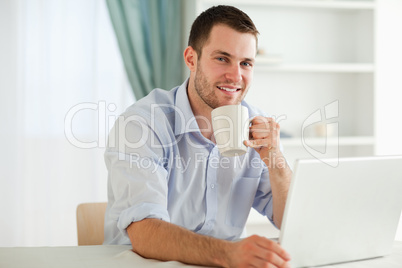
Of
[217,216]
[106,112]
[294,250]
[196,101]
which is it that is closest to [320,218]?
[294,250]

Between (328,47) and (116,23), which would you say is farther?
(328,47)

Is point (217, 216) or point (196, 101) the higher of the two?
point (196, 101)

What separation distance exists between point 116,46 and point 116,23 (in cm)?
15

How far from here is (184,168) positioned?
1.58 metres

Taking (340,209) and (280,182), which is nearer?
(340,209)

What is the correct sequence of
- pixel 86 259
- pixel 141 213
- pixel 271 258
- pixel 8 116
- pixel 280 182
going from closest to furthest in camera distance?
pixel 271 258 → pixel 86 259 → pixel 141 213 → pixel 280 182 → pixel 8 116

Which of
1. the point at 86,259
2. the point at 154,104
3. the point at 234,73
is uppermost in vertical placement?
the point at 234,73

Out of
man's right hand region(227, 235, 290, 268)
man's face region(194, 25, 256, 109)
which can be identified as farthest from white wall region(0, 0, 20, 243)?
man's right hand region(227, 235, 290, 268)

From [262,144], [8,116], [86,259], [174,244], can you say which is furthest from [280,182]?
[8,116]

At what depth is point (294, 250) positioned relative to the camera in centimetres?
99

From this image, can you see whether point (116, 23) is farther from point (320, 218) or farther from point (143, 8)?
point (320, 218)

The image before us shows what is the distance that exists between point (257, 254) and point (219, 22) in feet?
3.03

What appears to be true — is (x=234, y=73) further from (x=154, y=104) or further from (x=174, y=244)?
(x=174, y=244)

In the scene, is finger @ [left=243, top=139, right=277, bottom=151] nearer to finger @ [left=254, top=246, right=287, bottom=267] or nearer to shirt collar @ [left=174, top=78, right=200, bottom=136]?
shirt collar @ [left=174, top=78, right=200, bottom=136]
